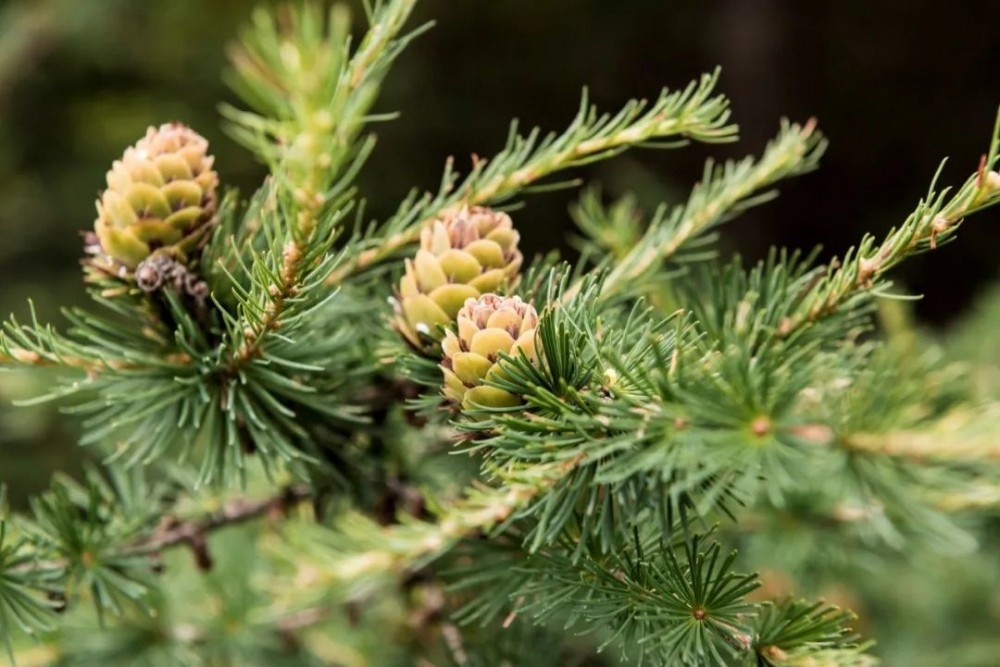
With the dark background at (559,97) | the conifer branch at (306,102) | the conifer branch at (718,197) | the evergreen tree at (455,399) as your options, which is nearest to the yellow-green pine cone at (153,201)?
the evergreen tree at (455,399)

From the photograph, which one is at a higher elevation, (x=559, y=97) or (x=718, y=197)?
(x=559, y=97)

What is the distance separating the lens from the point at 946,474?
496mm

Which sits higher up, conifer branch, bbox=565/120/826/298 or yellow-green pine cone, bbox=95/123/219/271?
conifer branch, bbox=565/120/826/298

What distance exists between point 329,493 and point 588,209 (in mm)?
293

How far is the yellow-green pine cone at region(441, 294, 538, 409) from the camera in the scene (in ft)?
1.28

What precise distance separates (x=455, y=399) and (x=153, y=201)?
0.19 metres

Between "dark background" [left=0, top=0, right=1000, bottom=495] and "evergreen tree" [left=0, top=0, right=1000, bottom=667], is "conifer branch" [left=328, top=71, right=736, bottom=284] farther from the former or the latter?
"dark background" [left=0, top=0, right=1000, bottom=495]

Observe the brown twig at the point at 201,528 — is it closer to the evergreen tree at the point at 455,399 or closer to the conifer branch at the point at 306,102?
the evergreen tree at the point at 455,399

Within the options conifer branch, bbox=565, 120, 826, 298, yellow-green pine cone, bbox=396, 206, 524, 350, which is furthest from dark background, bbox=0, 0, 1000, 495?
yellow-green pine cone, bbox=396, 206, 524, 350

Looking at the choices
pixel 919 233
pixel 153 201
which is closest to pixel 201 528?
pixel 153 201

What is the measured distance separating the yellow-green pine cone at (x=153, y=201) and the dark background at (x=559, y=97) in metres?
1.56

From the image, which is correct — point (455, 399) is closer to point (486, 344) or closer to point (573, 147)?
point (486, 344)

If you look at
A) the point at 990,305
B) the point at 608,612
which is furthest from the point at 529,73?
the point at 608,612

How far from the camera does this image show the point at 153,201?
0.47 meters
